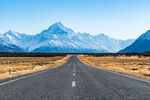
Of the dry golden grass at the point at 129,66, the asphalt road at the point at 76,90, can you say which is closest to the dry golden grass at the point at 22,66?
the asphalt road at the point at 76,90

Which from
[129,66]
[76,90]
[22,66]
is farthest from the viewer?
[22,66]

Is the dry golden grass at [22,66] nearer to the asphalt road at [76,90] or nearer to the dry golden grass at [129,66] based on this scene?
the asphalt road at [76,90]

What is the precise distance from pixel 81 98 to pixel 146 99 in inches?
90.8

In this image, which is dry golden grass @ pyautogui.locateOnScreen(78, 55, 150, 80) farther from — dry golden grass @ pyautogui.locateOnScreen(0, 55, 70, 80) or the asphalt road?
dry golden grass @ pyautogui.locateOnScreen(0, 55, 70, 80)

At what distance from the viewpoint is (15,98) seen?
663 cm

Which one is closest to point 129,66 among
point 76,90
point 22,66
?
point 22,66

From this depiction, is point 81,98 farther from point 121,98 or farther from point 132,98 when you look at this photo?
point 132,98

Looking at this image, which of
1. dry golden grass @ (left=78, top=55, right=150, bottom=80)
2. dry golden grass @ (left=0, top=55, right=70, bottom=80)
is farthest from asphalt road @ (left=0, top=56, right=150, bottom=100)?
dry golden grass @ (left=0, top=55, right=70, bottom=80)

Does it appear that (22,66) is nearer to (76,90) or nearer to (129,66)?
(129,66)

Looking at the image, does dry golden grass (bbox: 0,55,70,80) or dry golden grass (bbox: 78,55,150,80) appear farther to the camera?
dry golden grass (bbox: 0,55,70,80)

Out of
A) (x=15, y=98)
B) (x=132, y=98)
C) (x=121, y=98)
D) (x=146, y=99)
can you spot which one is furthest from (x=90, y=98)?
(x=15, y=98)

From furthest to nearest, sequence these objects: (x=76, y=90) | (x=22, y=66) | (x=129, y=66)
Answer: (x=22, y=66)
(x=129, y=66)
(x=76, y=90)

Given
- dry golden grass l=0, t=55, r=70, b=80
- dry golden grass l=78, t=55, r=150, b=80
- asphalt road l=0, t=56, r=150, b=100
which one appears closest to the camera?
asphalt road l=0, t=56, r=150, b=100

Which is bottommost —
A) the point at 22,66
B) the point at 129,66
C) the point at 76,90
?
the point at 129,66
